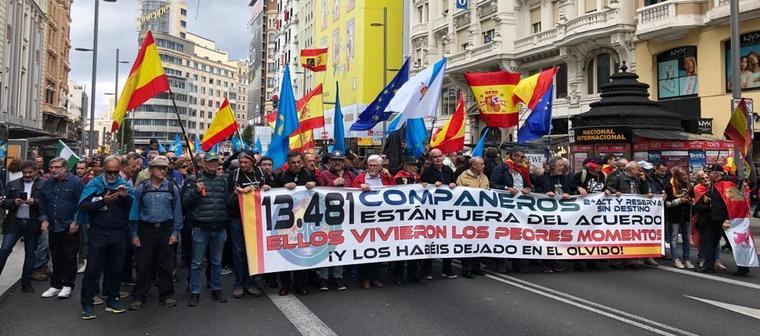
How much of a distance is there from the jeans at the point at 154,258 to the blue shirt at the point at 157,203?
9 cm

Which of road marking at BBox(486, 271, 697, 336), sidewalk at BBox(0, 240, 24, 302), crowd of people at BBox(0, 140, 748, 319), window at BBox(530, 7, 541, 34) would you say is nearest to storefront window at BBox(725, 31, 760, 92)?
window at BBox(530, 7, 541, 34)

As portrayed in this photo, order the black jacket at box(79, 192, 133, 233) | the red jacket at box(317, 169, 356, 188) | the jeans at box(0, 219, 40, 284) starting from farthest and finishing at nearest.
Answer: the red jacket at box(317, 169, 356, 188) → the jeans at box(0, 219, 40, 284) → the black jacket at box(79, 192, 133, 233)

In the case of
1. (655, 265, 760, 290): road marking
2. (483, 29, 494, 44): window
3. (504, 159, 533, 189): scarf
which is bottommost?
(655, 265, 760, 290): road marking

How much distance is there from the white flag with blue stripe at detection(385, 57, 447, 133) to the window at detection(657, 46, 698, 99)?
1643cm

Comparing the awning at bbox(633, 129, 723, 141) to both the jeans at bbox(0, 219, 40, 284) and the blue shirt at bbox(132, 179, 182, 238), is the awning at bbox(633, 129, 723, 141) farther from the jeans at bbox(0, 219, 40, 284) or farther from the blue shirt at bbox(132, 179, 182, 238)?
the jeans at bbox(0, 219, 40, 284)

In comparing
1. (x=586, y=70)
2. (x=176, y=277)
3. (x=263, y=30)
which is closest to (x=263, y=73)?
(x=263, y=30)

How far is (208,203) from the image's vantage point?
6.80 m

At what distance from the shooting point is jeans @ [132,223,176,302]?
6.55 meters

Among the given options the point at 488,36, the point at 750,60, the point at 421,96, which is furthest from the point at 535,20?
the point at 421,96

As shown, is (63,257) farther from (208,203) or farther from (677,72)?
(677,72)

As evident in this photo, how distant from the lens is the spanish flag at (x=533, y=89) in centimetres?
1206

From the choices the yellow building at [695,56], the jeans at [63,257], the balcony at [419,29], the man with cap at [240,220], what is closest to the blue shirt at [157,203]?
the man with cap at [240,220]

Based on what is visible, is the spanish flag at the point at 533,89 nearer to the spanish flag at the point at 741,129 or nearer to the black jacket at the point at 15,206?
the spanish flag at the point at 741,129

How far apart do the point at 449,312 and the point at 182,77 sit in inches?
5184
